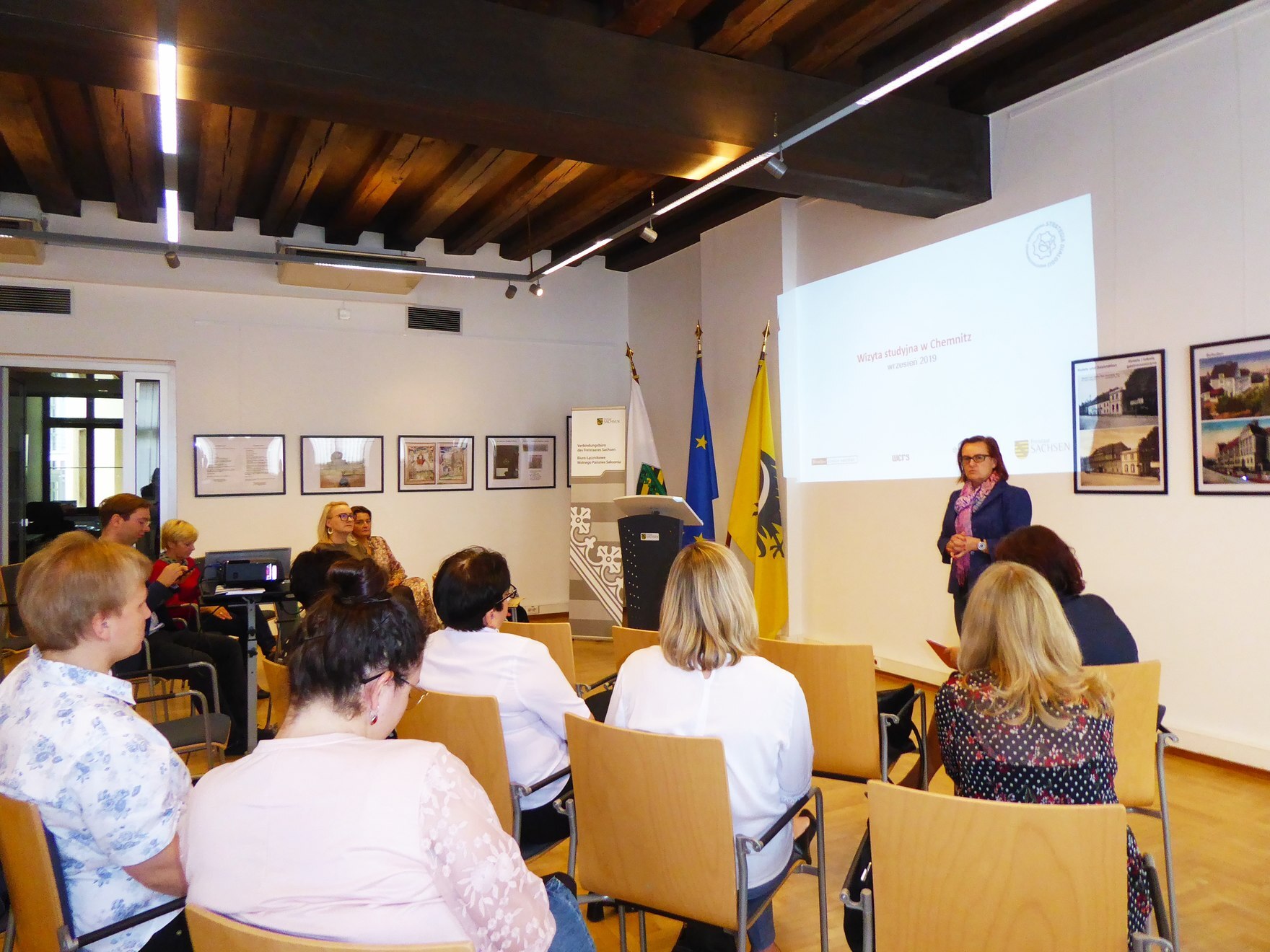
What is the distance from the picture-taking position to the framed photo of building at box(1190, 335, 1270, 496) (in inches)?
150

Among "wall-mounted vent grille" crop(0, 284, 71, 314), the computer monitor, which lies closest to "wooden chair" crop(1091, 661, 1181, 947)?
the computer monitor

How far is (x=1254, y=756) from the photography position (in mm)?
3879

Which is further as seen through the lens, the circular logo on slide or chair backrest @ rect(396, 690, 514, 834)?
the circular logo on slide

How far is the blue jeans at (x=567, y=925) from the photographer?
4.99 ft

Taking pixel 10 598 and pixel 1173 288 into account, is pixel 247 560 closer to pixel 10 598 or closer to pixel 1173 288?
pixel 10 598

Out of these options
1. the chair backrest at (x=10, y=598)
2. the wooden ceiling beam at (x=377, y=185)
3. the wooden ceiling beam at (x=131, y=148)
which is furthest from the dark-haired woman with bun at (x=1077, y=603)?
the chair backrest at (x=10, y=598)

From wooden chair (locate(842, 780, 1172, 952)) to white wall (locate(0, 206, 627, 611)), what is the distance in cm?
676

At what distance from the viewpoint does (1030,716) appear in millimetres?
1752

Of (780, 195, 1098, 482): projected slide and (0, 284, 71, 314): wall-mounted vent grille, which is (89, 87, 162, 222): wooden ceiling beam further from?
(780, 195, 1098, 482): projected slide

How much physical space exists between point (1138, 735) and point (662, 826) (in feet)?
4.83

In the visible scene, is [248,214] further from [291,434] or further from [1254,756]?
[1254,756]

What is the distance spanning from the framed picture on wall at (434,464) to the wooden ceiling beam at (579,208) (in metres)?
1.90

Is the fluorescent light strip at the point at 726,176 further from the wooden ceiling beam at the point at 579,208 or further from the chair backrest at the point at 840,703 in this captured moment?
the chair backrest at the point at 840,703

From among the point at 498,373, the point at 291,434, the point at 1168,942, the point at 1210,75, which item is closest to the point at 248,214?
the point at 291,434
